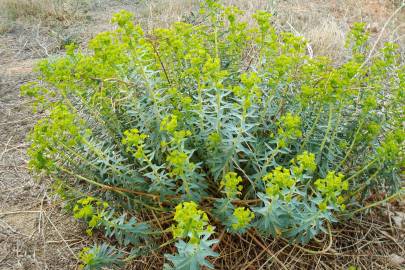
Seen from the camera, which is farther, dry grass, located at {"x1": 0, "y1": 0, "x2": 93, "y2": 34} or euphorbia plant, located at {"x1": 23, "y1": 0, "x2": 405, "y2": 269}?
dry grass, located at {"x1": 0, "y1": 0, "x2": 93, "y2": 34}

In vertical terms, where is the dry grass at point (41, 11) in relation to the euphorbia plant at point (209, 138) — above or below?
below

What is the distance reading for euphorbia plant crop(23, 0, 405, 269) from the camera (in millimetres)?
1890

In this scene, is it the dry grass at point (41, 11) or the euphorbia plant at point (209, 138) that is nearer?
the euphorbia plant at point (209, 138)

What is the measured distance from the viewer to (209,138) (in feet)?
6.58

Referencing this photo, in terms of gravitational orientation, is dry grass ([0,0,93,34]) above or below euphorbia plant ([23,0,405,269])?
below

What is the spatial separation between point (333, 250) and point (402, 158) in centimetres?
63

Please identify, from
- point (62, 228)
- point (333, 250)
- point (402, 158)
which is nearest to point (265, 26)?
point (402, 158)

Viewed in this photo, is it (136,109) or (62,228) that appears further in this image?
(62,228)

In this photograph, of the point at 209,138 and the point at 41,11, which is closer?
the point at 209,138

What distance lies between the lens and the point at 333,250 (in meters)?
2.26

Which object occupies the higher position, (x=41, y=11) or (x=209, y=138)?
(x=209, y=138)

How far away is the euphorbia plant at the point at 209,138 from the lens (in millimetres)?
1890

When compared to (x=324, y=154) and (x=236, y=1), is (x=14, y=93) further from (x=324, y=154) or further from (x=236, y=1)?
(x=236, y=1)

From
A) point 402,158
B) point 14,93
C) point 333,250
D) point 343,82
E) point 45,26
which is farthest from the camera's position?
point 45,26
